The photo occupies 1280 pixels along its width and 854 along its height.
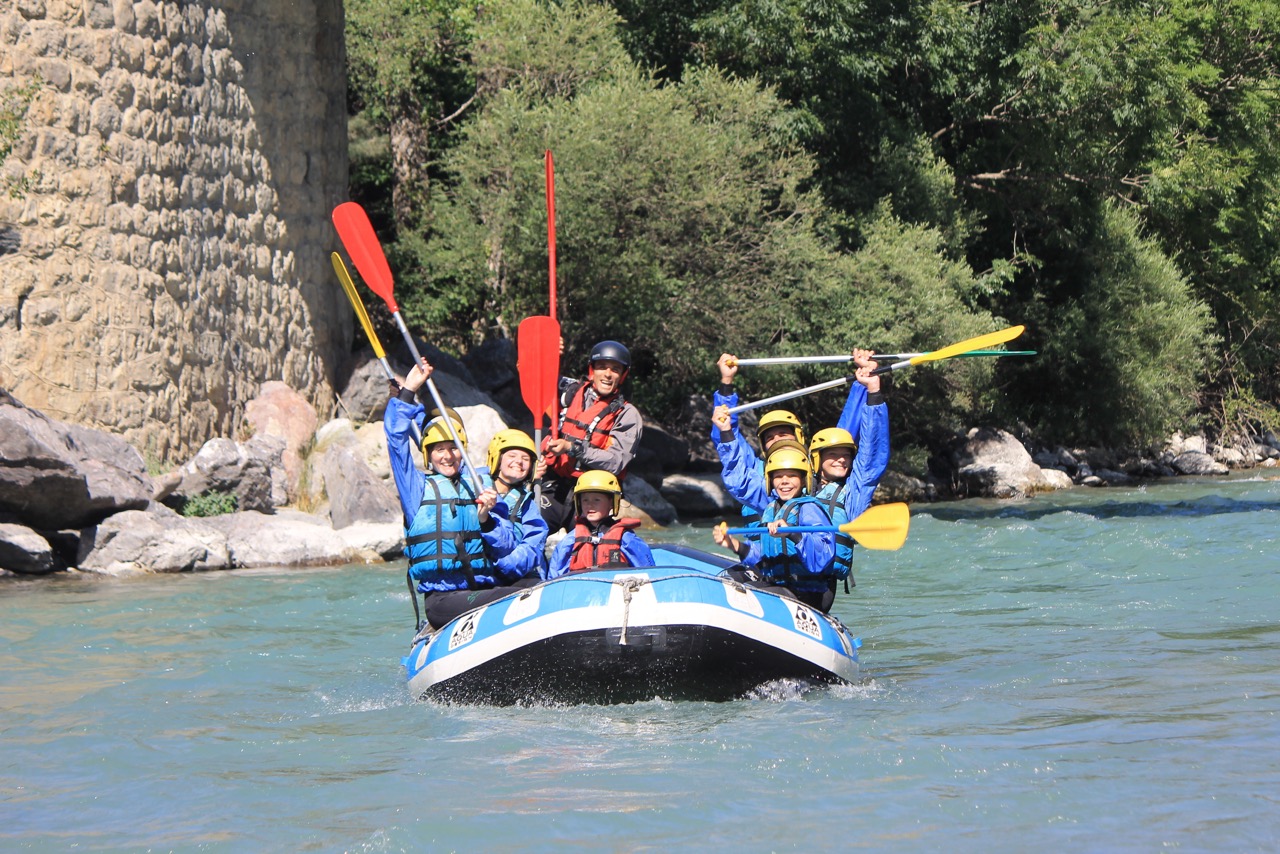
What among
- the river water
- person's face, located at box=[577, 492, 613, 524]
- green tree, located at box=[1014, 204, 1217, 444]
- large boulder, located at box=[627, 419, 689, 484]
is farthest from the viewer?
green tree, located at box=[1014, 204, 1217, 444]

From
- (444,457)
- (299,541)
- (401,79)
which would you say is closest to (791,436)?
(444,457)

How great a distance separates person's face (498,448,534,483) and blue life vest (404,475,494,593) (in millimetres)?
303

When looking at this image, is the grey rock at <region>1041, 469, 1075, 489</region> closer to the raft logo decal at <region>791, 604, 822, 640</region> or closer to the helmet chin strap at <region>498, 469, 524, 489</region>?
the helmet chin strap at <region>498, 469, 524, 489</region>

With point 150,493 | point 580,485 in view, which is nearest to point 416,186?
point 150,493

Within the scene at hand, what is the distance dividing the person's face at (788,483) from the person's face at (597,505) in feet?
2.47

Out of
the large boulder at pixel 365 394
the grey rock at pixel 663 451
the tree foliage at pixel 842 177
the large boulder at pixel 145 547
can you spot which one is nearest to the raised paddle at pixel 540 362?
the large boulder at pixel 145 547

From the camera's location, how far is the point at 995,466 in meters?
17.8

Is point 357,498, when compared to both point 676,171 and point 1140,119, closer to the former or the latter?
point 676,171

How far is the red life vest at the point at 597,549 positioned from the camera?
20.2ft

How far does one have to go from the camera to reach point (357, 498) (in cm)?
1191

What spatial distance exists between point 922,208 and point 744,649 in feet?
40.4

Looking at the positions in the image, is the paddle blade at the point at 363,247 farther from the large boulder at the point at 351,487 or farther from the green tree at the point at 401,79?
the green tree at the point at 401,79

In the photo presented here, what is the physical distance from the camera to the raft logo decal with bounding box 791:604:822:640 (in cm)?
572

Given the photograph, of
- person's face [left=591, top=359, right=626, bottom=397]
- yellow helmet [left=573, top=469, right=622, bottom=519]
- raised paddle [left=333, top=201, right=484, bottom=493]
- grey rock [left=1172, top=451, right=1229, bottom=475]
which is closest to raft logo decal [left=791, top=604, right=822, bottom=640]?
yellow helmet [left=573, top=469, right=622, bottom=519]
